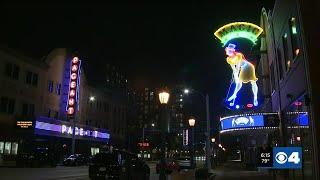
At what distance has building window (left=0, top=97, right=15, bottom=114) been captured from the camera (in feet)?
150

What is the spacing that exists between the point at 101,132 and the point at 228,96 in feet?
134

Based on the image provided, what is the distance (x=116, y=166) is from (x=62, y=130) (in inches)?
1340

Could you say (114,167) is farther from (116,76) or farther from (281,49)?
(116,76)

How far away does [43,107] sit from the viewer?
53469 millimetres

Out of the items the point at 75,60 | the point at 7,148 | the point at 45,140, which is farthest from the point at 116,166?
the point at 75,60

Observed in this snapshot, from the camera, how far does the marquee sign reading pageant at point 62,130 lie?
1927 inches

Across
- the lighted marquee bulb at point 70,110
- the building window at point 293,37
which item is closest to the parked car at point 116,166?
the building window at point 293,37

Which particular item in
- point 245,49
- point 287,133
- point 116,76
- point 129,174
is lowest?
point 129,174

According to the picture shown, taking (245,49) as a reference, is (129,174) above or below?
below

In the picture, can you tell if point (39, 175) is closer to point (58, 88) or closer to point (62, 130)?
point (62, 130)

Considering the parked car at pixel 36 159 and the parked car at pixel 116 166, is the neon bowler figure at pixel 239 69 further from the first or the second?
the parked car at pixel 36 159

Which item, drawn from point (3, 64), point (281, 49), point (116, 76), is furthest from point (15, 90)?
point (116, 76)

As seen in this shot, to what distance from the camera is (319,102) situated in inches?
640

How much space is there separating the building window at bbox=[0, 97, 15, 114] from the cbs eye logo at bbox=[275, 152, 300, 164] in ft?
116
